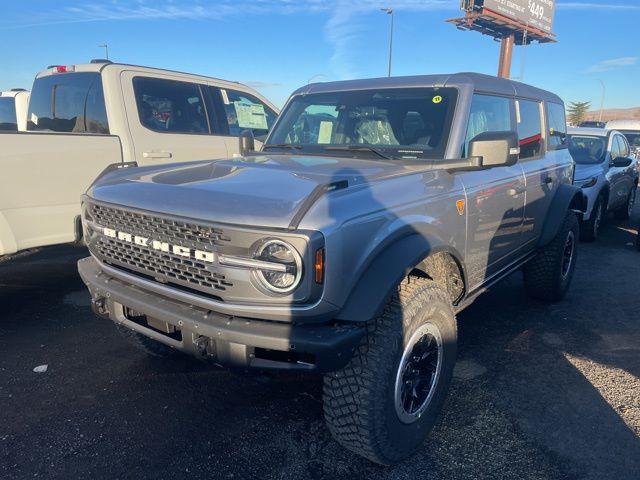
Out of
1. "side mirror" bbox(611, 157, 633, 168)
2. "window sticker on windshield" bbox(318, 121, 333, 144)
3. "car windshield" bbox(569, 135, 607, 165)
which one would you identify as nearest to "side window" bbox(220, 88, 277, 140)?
"window sticker on windshield" bbox(318, 121, 333, 144)

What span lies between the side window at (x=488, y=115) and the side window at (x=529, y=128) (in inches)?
9.3

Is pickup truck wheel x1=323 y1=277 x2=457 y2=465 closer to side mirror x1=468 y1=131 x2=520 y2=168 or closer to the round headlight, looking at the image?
the round headlight

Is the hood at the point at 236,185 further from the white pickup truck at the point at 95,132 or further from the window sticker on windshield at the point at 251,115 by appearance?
the window sticker on windshield at the point at 251,115

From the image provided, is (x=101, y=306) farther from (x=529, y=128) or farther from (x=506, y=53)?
(x=506, y=53)

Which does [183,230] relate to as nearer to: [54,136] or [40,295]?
[54,136]

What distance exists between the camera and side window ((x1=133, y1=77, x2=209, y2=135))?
5.07m

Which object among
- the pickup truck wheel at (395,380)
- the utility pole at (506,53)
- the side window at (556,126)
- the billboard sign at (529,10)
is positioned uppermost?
the billboard sign at (529,10)

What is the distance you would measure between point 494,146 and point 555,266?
2297mm

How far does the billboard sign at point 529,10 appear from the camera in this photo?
130 feet

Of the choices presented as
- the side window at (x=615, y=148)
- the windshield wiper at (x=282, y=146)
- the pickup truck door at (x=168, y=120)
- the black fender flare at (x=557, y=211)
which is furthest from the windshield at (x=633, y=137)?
the windshield wiper at (x=282, y=146)

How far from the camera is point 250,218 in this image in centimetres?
204

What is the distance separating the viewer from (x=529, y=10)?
43125 mm

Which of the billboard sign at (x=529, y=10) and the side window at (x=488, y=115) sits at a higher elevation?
the billboard sign at (x=529, y=10)

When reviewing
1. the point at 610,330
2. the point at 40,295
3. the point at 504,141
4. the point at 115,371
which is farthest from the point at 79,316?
the point at 610,330
